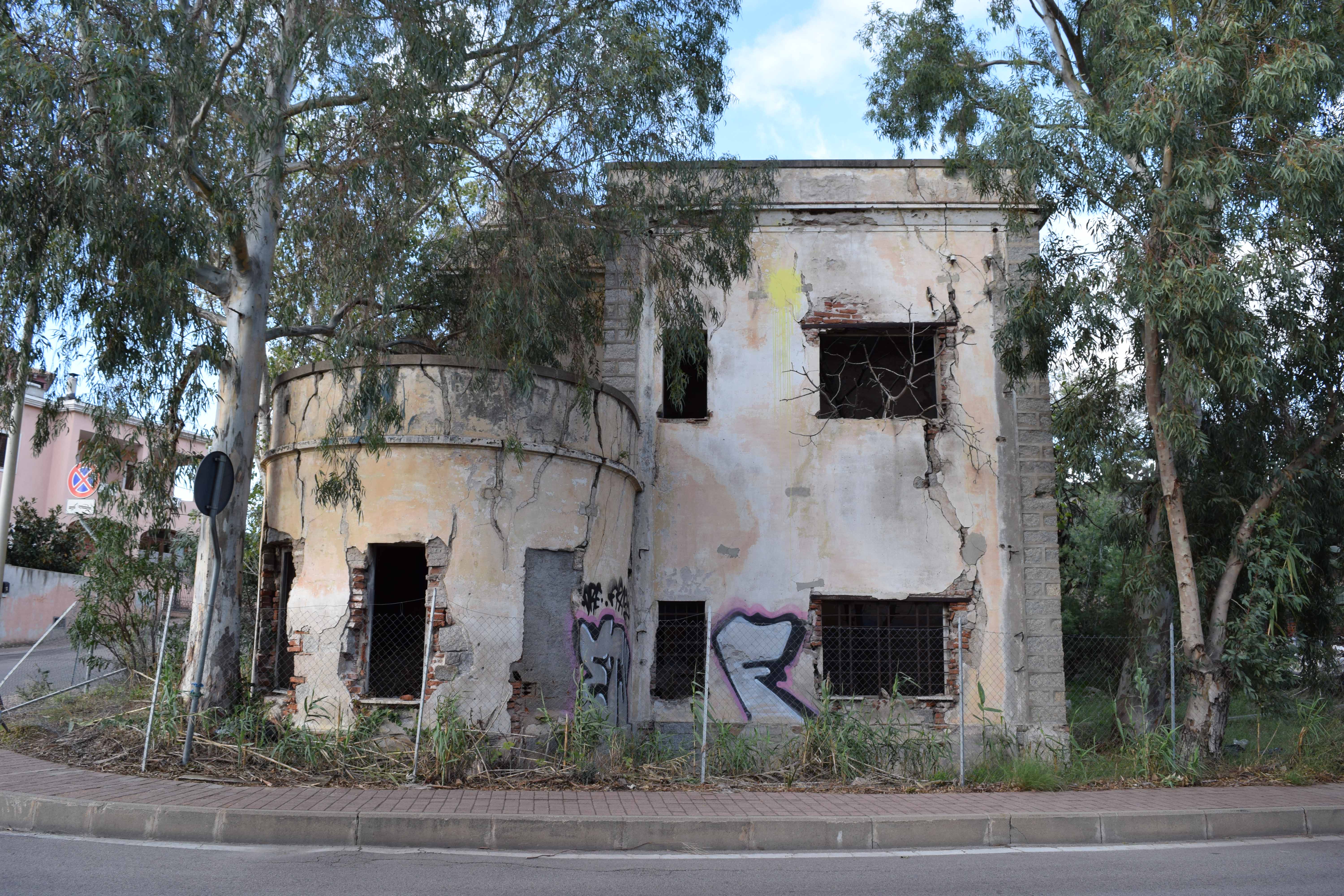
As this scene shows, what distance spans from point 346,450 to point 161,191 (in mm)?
2811

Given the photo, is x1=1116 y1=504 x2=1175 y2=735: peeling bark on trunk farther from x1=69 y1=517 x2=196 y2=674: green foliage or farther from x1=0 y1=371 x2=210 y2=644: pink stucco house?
x1=69 y1=517 x2=196 y2=674: green foliage

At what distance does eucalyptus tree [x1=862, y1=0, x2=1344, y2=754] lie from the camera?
9648mm

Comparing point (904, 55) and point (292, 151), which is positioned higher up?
point (904, 55)

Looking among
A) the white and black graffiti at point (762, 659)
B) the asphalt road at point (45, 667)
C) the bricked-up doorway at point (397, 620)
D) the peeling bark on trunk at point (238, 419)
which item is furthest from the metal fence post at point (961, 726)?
the asphalt road at point (45, 667)

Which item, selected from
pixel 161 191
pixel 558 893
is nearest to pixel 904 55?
pixel 161 191

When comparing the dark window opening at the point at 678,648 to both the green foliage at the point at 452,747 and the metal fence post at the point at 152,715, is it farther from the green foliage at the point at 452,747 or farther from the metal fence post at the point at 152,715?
the metal fence post at the point at 152,715

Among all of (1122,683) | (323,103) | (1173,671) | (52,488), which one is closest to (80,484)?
(323,103)

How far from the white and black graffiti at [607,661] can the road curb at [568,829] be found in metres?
2.54

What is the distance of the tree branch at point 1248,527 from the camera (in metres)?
10.6

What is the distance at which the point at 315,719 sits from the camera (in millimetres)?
9398

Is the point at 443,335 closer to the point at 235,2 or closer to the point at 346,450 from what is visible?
the point at 346,450

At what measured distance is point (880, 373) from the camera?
13305mm

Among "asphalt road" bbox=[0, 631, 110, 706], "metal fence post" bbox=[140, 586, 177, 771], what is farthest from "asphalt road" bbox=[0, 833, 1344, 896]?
"asphalt road" bbox=[0, 631, 110, 706]

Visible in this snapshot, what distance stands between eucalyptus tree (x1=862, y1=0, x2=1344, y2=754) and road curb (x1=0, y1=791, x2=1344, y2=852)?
3.41m
